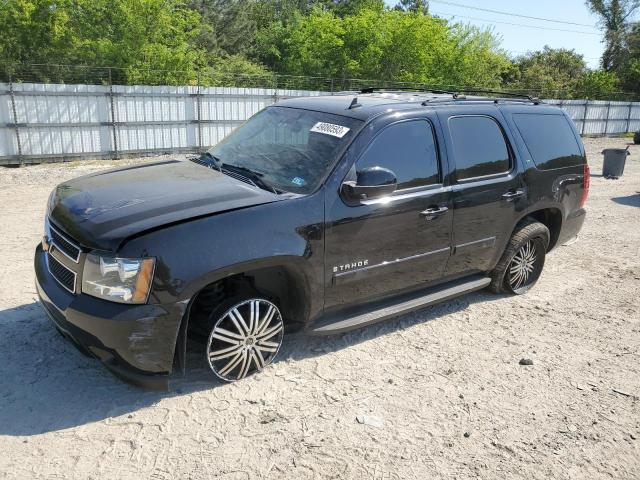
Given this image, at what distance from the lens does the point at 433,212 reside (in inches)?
174

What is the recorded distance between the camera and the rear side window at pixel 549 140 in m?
5.35

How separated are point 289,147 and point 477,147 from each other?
1.74 meters

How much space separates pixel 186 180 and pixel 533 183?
3.33 metres

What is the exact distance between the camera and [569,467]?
3193mm

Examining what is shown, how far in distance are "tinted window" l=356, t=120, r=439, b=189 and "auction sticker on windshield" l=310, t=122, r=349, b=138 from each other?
0.75 ft

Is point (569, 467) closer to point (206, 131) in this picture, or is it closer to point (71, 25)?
point (206, 131)

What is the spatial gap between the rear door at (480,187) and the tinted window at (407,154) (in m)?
0.23

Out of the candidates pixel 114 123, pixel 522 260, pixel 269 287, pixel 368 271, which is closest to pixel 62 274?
pixel 269 287

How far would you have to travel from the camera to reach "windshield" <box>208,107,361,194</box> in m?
3.94

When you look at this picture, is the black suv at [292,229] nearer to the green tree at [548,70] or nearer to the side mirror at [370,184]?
the side mirror at [370,184]

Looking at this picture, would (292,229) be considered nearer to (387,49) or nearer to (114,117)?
(114,117)

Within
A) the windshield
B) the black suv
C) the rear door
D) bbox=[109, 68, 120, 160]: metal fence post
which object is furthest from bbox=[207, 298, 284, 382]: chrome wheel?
bbox=[109, 68, 120, 160]: metal fence post

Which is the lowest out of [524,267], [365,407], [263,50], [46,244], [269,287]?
[365,407]

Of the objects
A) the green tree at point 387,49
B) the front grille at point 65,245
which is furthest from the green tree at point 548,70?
the front grille at point 65,245
